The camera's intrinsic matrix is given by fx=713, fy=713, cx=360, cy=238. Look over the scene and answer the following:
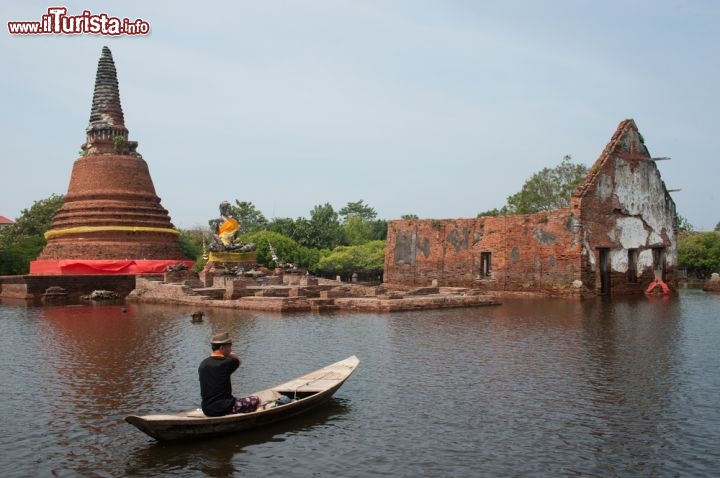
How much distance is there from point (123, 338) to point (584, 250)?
1768 centimetres

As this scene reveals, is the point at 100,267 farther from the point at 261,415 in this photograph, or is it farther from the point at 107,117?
the point at 261,415

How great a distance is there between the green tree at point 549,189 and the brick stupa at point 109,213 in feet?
67.7

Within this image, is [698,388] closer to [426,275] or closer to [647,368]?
[647,368]

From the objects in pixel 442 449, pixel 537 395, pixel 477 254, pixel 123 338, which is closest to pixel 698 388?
pixel 537 395

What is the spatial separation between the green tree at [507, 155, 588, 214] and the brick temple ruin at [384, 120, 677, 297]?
10.7 metres

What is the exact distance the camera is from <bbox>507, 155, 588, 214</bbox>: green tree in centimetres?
4162

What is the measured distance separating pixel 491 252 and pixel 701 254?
2026cm

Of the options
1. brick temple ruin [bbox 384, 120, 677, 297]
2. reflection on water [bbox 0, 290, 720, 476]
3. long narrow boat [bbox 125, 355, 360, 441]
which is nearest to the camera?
reflection on water [bbox 0, 290, 720, 476]

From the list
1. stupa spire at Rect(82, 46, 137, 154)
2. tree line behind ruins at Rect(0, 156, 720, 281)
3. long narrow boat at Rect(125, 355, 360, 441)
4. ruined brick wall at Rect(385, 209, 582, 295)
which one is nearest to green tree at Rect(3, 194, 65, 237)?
tree line behind ruins at Rect(0, 156, 720, 281)

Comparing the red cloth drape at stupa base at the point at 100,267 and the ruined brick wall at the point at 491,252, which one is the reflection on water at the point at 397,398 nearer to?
the ruined brick wall at the point at 491,252

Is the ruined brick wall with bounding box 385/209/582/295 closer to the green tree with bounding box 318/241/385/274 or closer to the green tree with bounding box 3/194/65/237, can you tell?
the green tree with bounding box 318/241/385/274

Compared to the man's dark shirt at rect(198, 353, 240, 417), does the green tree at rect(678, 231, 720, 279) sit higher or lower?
higher

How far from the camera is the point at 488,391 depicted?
9492mm

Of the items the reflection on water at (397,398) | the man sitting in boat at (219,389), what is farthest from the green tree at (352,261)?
the man sitting in boat at (219,389)
